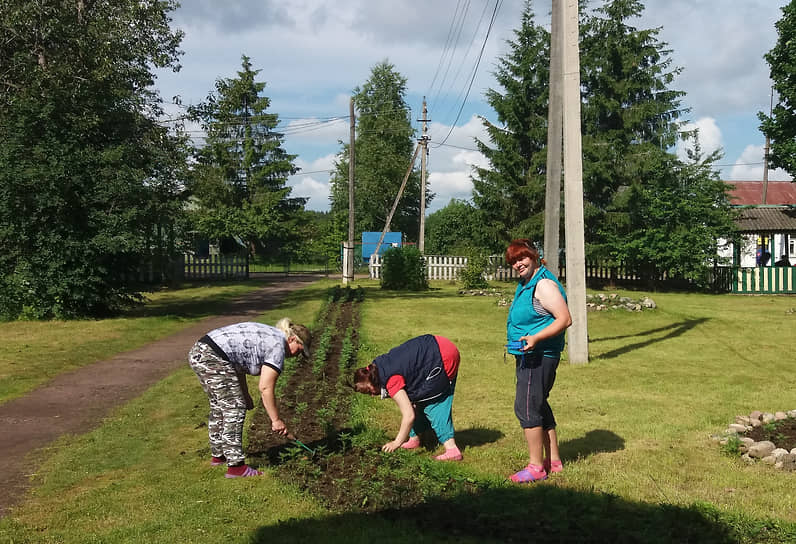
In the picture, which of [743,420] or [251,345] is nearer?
[251,345]

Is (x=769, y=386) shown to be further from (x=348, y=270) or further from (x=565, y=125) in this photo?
(x=348, y=270)

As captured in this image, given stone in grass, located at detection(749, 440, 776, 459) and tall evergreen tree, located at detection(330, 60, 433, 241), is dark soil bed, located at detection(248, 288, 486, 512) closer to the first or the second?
stone in grass, located at detection(749, 440, 776, 459)

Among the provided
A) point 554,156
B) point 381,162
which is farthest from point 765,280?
point 381,162

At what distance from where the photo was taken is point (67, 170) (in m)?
16.9

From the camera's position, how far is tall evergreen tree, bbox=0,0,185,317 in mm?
16672

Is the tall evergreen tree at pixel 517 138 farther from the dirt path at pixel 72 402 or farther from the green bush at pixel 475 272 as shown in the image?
the dirt path at pixel 72 402

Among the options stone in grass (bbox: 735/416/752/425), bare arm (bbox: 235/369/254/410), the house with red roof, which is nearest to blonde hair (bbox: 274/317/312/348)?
bare arm (bbox: 235/369/254/410)

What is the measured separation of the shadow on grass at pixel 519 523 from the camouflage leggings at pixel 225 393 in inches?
50.9

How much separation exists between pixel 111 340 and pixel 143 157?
8355 mm

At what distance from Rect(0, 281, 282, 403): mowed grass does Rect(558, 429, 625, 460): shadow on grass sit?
730 cm

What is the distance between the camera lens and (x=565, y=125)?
11.7 meters

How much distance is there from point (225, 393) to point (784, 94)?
38.4 m

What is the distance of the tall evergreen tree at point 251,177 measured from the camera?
196 feet

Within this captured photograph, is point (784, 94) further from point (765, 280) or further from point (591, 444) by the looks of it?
→ point (591, 444)
